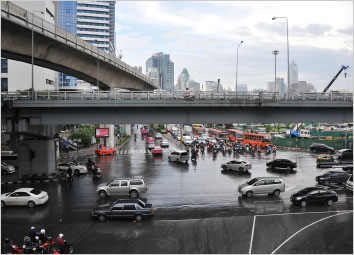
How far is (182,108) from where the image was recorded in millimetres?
25172

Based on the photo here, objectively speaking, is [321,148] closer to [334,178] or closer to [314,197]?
[334,178]

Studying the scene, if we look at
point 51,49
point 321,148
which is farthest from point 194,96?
point 321,148

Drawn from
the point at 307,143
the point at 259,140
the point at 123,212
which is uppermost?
the point at 259,140

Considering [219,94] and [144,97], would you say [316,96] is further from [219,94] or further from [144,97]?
[144,97]

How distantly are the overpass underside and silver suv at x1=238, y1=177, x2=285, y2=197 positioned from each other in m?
4.88

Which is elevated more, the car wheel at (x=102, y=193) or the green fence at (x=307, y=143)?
the green fence at (x=307, y=143)

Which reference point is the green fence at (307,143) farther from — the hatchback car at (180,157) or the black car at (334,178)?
the black car at (334,178)

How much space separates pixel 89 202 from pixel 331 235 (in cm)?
1516

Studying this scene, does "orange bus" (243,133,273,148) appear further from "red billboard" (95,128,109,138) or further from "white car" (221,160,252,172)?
"red billboard" (95,128,109,138)

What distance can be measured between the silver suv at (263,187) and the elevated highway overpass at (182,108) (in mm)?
4880

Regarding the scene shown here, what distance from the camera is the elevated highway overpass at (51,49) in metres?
25.0

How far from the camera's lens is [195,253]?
1389 centimetres

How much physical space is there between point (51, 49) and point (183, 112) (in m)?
15.4

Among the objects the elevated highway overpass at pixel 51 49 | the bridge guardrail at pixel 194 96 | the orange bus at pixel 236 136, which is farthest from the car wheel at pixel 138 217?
the orange bus at pixel 236 136
